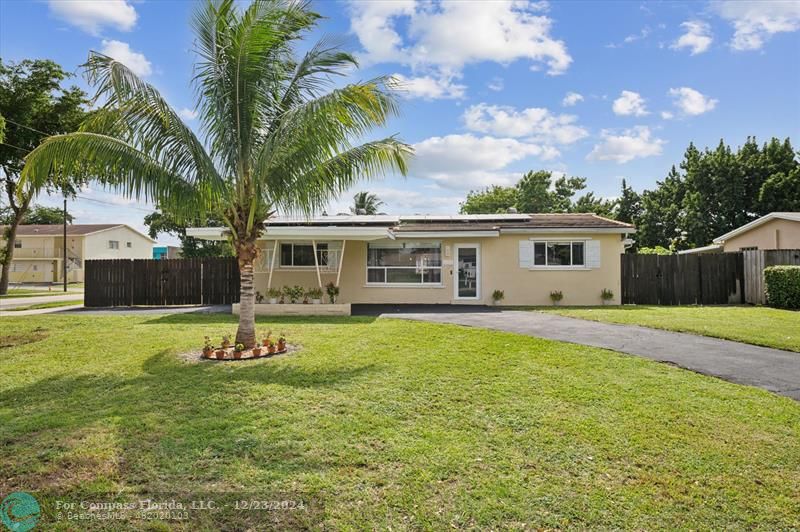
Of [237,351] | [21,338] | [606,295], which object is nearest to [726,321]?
[606,295]

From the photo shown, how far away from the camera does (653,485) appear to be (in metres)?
3.42

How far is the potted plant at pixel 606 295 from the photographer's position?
16516 mm

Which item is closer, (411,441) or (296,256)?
(411,441)

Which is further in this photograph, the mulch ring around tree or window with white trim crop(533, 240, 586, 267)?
window with white trim crop(533, 240, 586, 267)

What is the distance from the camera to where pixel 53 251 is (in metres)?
A: 44.6

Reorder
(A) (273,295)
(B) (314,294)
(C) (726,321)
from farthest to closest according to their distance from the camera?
(B) (314,294) → (A) (273,295) → (C) (726,321)

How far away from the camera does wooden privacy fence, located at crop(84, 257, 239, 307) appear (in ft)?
56.9

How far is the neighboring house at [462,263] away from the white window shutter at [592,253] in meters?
0.03

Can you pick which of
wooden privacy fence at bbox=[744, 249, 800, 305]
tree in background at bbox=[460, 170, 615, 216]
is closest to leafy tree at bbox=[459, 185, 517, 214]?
tree in background at bbox=[460, 170, 615, 216]

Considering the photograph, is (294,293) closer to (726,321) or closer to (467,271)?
(467,271)

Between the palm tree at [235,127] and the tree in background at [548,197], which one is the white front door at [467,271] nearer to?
the palm tree at [235,127]

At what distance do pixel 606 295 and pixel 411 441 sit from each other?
14544 mm

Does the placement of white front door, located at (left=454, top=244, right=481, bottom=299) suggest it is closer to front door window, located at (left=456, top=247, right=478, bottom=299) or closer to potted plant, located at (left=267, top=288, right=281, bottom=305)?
front door window, located at (left=456, top=247, right=478, bottom=299)

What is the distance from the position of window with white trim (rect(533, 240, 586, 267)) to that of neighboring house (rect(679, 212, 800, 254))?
10.7 metres
